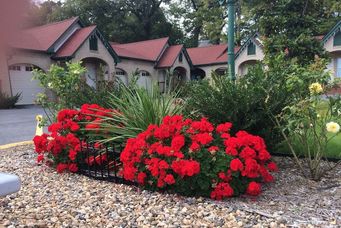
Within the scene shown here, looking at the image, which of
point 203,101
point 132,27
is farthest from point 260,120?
point 132,27

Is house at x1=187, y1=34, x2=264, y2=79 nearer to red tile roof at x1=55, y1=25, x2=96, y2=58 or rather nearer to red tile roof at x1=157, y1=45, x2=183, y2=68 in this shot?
red tile roof at x1=157, y1=45, x2=183, y2=68

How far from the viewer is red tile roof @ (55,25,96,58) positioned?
1912cm

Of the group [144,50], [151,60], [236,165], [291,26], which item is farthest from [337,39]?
[236,165]

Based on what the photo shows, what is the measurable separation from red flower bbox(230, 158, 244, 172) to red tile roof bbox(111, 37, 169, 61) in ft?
72.8

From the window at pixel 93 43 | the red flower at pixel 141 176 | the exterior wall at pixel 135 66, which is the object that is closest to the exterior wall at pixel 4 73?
the red flower at pixel 141 176

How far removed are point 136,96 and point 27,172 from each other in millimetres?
1686

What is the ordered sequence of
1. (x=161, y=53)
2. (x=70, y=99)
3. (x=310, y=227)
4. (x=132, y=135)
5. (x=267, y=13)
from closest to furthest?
(x=310, y=227), (x=132, y=135), (x=70, y=99), (x=267, y=13), (x=161, y=53)

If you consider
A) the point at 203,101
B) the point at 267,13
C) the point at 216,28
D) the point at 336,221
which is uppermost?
the point at 216,28

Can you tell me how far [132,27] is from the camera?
122 ft

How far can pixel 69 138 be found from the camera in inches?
168

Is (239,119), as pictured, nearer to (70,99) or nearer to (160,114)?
(160,114)

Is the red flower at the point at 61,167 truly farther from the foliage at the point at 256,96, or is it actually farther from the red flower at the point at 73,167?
the foliage at the point at 256,96

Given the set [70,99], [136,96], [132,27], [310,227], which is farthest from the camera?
[132,27]

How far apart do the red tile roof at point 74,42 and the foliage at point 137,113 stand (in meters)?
15.4
